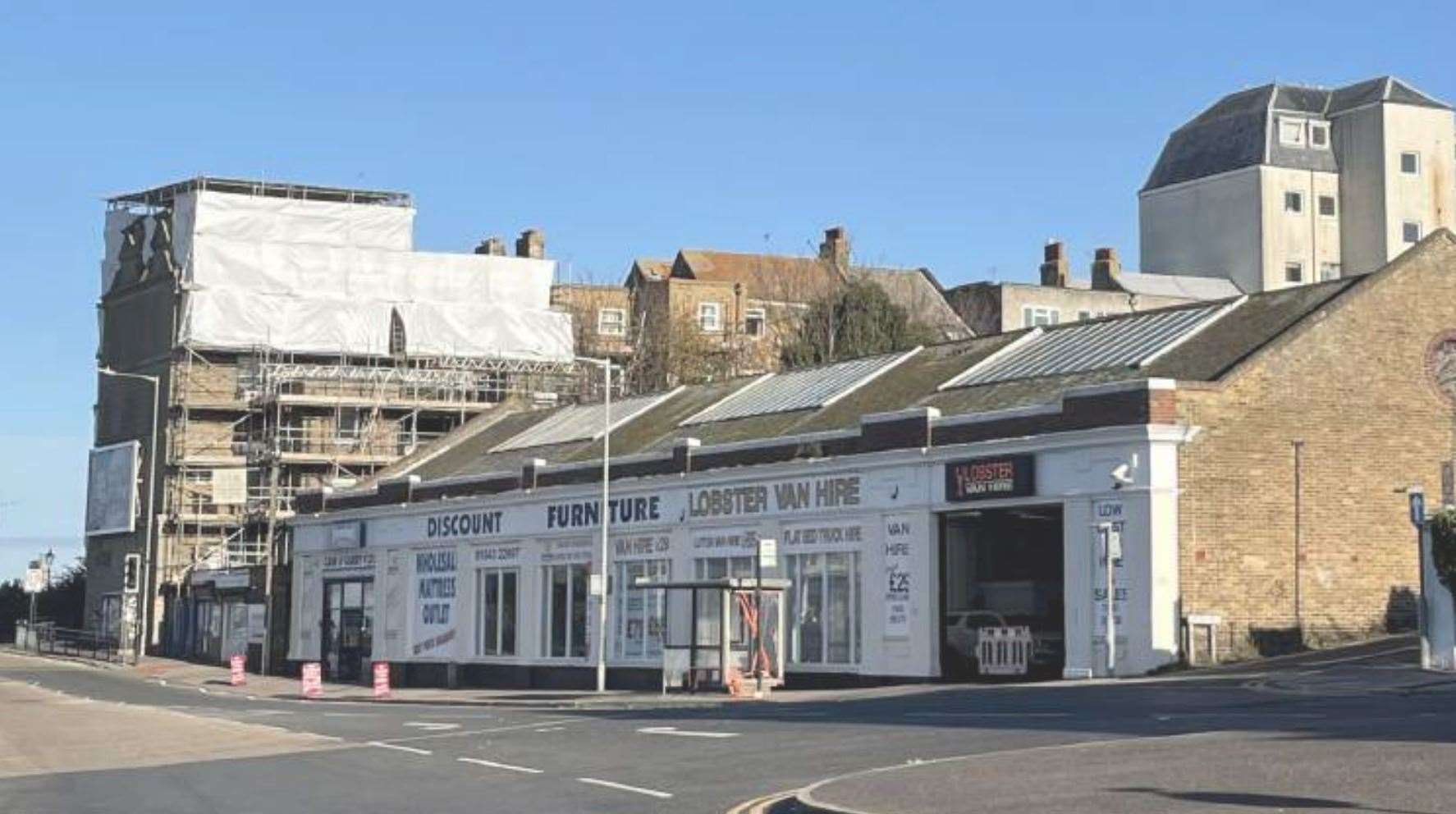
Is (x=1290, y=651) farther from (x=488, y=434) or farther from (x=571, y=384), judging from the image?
(x=571, y=384)

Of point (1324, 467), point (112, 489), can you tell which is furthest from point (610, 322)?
point (1324, 467)

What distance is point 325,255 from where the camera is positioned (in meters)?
89.3

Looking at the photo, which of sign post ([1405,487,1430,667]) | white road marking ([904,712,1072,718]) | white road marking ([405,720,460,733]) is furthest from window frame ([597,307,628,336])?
white road marking ([904,712,1072,718])

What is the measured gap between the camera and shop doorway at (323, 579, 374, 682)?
62.5m

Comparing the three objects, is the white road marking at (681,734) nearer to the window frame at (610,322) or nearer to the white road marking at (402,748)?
the white road marking at (402,748)

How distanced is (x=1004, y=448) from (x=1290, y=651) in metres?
6.75

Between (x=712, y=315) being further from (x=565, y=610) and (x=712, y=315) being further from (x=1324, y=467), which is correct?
(x=1324, y=467)

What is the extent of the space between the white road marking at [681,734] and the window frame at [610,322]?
230ft

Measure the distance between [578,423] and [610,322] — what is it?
38.2 meters

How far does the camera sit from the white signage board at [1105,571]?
37.1 meters

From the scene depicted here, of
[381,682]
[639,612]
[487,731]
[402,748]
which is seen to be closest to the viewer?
[402,748]

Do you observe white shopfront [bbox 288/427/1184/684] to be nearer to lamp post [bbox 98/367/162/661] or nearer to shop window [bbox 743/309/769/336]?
lamp post [bbox 98/367/162/661]

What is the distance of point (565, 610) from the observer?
52.8m

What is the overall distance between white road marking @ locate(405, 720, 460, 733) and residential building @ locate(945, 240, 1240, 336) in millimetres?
59179
